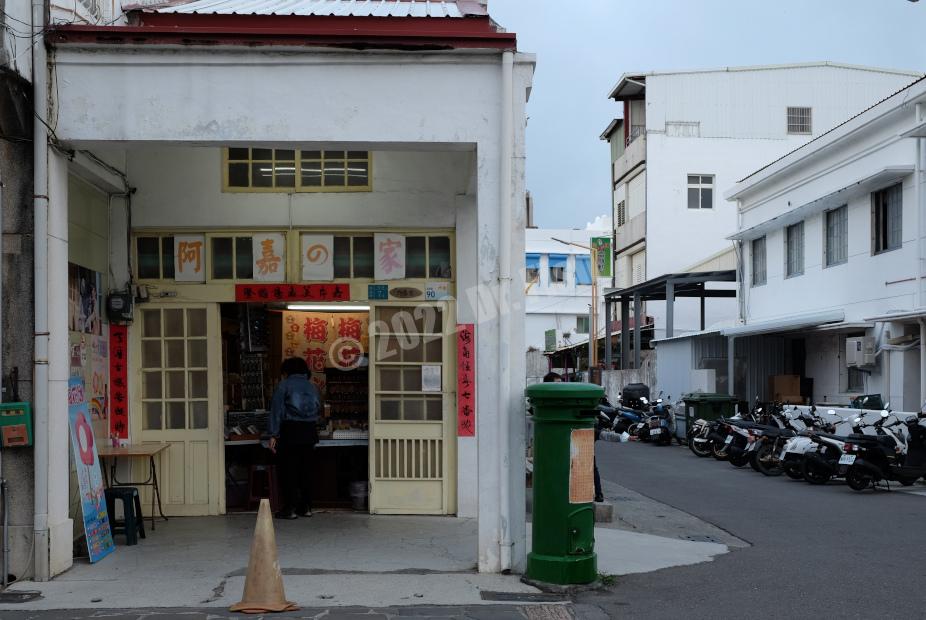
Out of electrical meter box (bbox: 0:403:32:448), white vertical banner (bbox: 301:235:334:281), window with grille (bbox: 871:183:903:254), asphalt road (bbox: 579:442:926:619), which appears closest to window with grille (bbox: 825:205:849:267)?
window with grille (bbox: 871:183:903:254)

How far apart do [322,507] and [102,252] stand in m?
3.64

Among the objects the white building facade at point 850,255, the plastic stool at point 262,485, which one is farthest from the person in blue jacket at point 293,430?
the white building facade at point 850,255

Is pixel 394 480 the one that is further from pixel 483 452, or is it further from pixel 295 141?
pixel 295 141

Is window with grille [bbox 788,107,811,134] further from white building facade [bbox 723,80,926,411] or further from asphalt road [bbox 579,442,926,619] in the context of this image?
asphalt road [bbox 579,442,926,619]

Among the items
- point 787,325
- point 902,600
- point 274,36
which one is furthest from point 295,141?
point 787,325

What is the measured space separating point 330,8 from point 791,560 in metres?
6.51

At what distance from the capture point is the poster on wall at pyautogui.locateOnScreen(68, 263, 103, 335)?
345 inches

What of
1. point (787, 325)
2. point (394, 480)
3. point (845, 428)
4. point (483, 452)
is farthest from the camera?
point (787, 325)

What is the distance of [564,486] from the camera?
7383mm

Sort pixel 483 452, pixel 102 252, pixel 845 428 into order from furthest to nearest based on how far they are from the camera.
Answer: pixel 845 428, pixel 102 252, pixel 483 452

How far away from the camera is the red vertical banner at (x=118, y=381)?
10016mm

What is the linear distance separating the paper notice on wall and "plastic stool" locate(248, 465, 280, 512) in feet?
14.4

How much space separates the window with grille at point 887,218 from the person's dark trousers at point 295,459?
518 inches

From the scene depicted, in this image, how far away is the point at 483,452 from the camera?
25.5 ft
